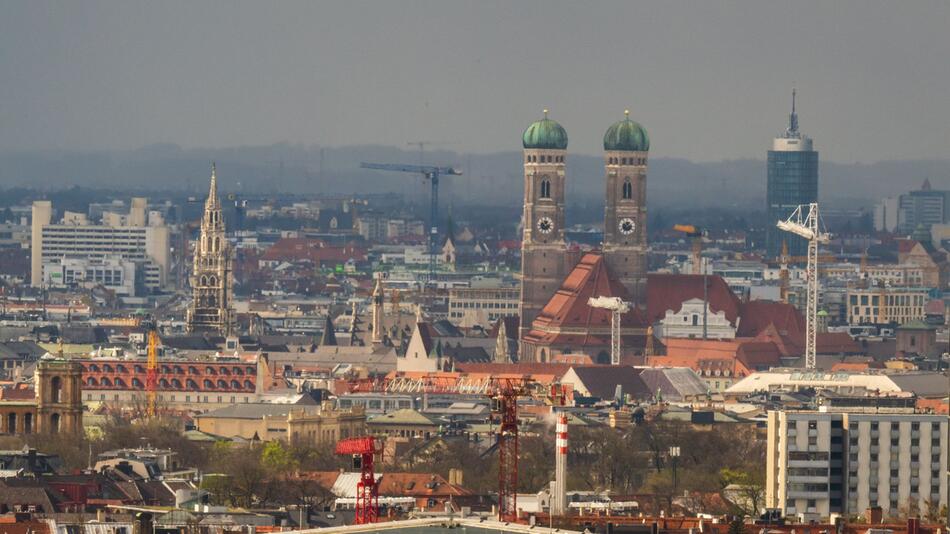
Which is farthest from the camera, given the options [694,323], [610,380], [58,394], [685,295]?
[685,295]

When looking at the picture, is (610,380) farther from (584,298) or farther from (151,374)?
(584,298)

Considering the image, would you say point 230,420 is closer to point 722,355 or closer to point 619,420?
point 619,420

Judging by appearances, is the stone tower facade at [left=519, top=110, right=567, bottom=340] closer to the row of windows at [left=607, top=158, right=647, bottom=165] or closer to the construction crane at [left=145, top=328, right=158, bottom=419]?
the row of windows at [left=607, top=158, right=647, bottom=165]

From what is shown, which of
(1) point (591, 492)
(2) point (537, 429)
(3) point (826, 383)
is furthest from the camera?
(3) point (826, 383)

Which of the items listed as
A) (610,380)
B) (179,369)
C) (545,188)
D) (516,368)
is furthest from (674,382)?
(545,188)

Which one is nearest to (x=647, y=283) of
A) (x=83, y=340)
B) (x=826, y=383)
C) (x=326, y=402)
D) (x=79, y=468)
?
(x=83, y=340)

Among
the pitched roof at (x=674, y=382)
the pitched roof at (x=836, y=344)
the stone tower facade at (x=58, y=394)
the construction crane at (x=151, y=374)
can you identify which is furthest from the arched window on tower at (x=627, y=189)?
the stone tower facade at (x=58, y=394)

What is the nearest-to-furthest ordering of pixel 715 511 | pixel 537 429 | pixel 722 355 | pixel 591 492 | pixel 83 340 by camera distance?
pixel 715 511, pixel 591 492, pixel 537 429, pixel 722 355, pixel 83 340
